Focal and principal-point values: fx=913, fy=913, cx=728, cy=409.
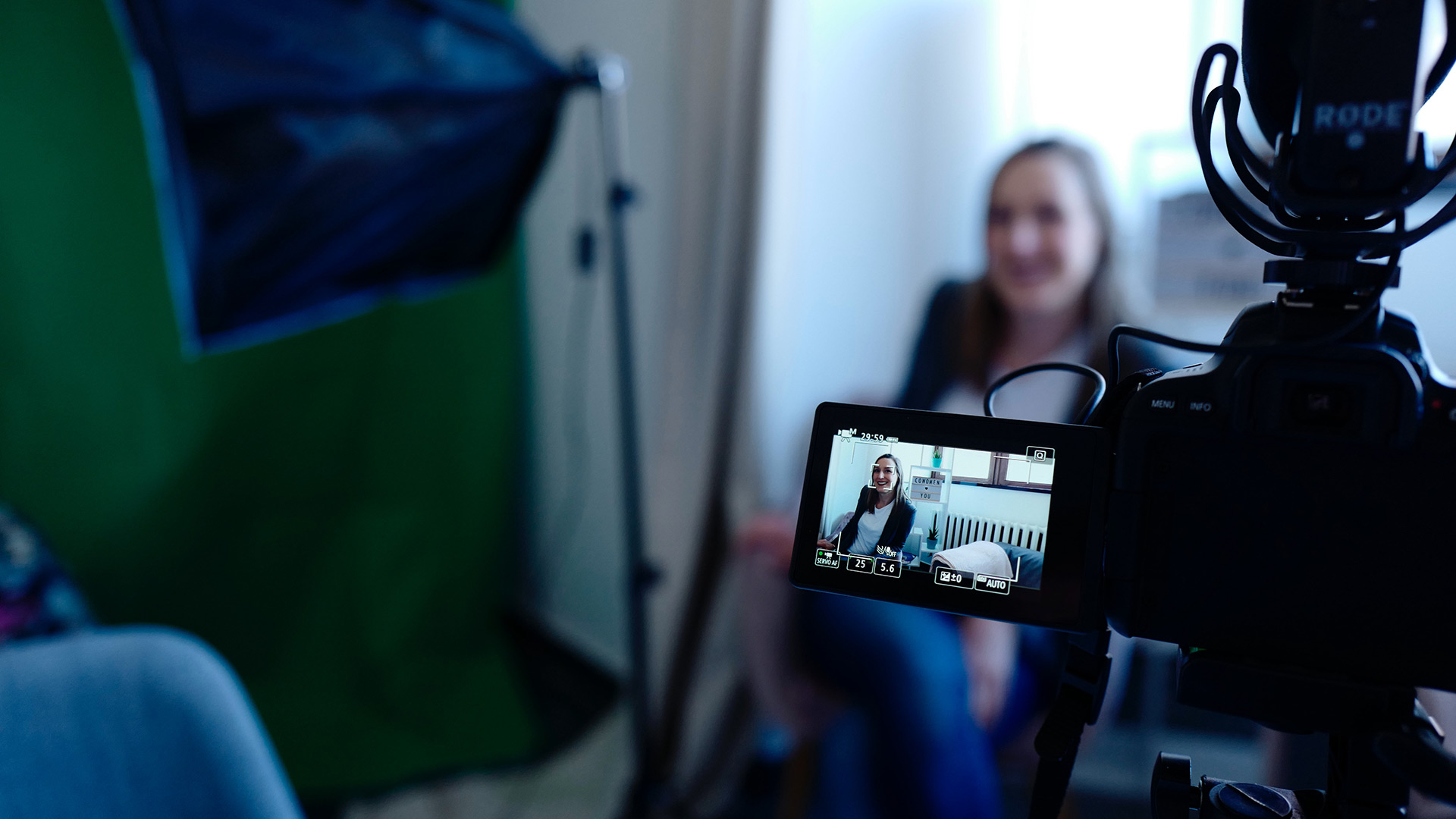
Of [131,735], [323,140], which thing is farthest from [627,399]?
[131,735]

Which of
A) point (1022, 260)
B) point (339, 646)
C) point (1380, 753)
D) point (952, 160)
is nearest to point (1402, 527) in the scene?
point (1380, 753)

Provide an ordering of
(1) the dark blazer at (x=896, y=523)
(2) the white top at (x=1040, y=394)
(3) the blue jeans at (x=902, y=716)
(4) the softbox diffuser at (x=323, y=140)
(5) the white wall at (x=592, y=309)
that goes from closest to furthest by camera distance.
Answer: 1. (1) the dark blazer at (x=896, y=523)
2. (4) the softbox diffuser at (x=323, y=140)
3. (3) the blue jeans at (x=902, y=716)
4. (2) the white top at (x=1040, y=394)
5. (5) the white wall at (x=592, y=309)

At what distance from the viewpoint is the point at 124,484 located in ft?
6.07

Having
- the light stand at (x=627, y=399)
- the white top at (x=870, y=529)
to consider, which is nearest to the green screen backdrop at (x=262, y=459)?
the light stand at (x=627, y=399)

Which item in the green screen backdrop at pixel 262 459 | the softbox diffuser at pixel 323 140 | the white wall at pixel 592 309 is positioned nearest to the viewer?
the softbox diffuser at pixel 323 140

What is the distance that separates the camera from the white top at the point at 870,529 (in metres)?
0.54

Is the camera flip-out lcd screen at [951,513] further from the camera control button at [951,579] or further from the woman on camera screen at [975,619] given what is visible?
the woman on camera screen at [975,619]

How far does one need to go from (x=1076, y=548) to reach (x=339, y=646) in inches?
75.6

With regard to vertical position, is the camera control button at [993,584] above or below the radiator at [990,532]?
below

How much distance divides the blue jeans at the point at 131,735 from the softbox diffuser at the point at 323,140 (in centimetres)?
58

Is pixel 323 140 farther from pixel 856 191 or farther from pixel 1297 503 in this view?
pixel 1297 503

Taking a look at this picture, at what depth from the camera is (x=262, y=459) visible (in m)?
1.98

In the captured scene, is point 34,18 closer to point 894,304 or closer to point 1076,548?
point 894,304

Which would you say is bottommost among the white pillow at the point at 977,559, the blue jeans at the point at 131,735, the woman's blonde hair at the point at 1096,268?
the blue jeans at the point at 131,735
